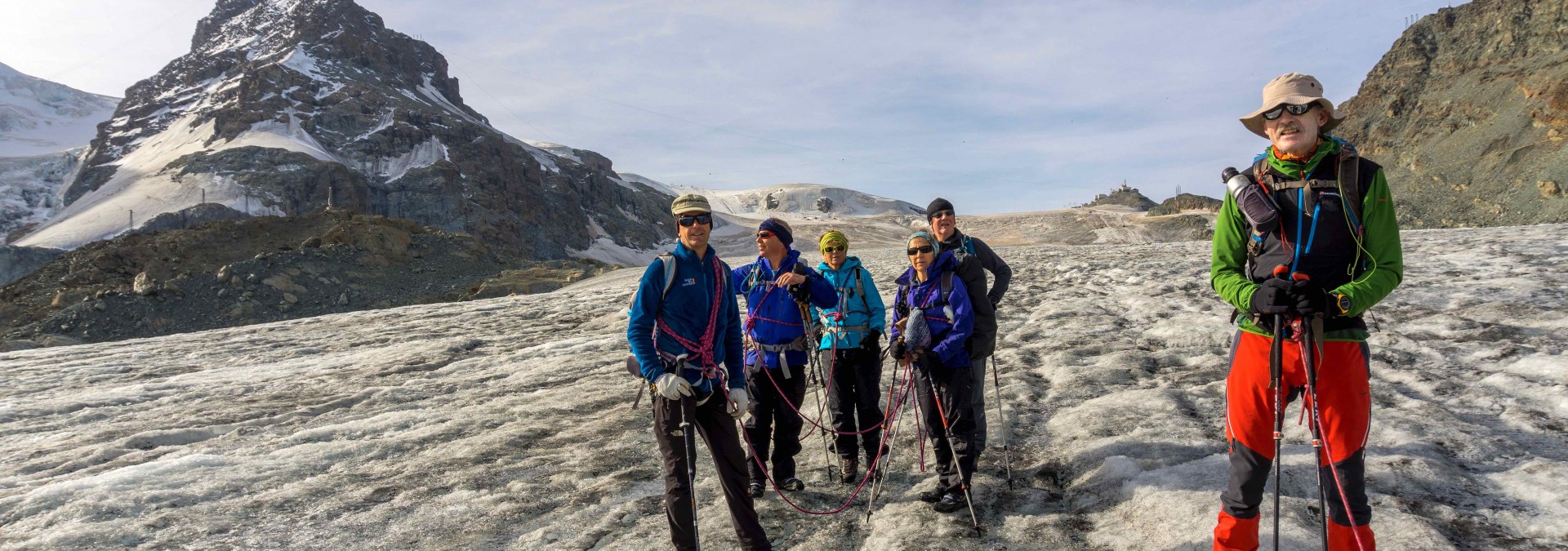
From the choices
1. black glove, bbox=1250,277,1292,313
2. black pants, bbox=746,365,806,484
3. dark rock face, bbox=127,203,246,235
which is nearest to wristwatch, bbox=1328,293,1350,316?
black glove, bbox=1250,277,1292,313

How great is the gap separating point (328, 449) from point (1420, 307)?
1255 centimetres

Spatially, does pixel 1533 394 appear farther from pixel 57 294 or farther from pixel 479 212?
pixel 479 212

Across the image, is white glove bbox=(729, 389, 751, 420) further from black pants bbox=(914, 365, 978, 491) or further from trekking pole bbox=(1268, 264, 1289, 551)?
trekking pole bbox=(1268, 264, 1289, 551)

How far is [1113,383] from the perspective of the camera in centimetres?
796

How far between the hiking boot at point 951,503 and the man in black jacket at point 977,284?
15.8 inches

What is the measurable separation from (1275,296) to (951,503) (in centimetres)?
261

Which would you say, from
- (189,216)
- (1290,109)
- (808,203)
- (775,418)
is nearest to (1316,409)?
(1290,109)

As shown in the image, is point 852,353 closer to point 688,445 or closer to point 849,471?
point 849,471

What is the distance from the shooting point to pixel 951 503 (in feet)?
17.0

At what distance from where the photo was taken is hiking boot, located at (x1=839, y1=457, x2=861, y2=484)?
5.99 meters

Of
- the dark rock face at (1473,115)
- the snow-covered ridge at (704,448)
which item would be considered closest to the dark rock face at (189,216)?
the snow-covered ridge at (704,448)

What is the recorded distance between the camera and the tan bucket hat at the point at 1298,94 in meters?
3.30

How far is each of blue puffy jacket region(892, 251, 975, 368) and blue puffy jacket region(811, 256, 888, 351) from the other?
1.01ft

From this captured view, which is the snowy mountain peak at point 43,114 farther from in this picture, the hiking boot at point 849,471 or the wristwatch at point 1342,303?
the wristwatch at point 1342,303
